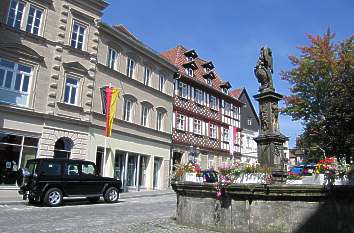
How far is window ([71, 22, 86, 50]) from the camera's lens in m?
23.8

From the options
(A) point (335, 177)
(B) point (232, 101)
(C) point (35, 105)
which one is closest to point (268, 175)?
(A) point (335, 177)

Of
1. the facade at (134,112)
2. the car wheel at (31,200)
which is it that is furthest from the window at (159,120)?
the car wheel at (31,200)

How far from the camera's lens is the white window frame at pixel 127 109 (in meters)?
27.6

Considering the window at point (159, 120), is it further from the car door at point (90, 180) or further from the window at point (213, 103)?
the car door at point (90, 180)

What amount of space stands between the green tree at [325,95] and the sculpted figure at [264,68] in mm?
11781

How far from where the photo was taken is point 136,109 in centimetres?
2870

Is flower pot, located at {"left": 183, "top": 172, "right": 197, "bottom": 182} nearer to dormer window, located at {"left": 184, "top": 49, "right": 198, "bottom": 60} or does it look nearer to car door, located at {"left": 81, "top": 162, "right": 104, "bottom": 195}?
car door, located at {"left": 81, "top": 162, "right": 104, "bottom": 195}

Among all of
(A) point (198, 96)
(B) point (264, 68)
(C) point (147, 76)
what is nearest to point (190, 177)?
(B) point (264, 68)

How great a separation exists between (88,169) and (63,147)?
20.7ft

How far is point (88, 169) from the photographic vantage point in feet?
56.8

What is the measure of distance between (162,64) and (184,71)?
492 centimetres

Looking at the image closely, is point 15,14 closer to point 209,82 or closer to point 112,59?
point 112,59

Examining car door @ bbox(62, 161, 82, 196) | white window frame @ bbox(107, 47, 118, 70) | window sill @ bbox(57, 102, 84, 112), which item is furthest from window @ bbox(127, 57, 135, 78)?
car door @ bbox(62, 161, 82, 196)

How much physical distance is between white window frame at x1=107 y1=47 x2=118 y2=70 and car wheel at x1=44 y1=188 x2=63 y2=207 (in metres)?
12.3
